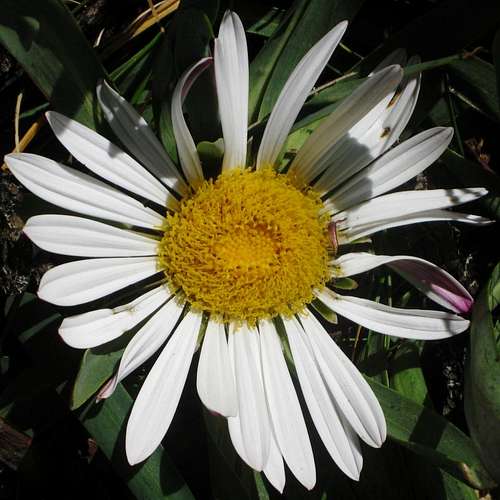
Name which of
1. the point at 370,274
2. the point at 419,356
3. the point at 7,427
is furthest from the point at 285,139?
the point at 7,427

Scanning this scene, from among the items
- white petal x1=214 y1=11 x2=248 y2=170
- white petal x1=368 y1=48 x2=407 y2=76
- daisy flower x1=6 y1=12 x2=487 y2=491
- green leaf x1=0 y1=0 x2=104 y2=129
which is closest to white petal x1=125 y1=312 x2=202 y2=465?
daisy flower x1=6 y1=12 x2=487 y2=491

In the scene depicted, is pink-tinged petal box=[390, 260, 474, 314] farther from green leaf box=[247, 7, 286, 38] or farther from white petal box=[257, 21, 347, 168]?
green leaf box=[247, 7, 286, 38]

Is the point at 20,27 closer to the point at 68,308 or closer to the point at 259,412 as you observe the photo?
the point at 68,308

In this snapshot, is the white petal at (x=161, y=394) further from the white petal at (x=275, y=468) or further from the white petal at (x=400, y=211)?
the white petal at (x=400, y=211)

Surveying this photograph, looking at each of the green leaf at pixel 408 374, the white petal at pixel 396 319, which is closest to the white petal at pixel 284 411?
the white petal at pixel 396 319

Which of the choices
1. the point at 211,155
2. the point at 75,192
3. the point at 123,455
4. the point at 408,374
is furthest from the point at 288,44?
the point at 123,455
